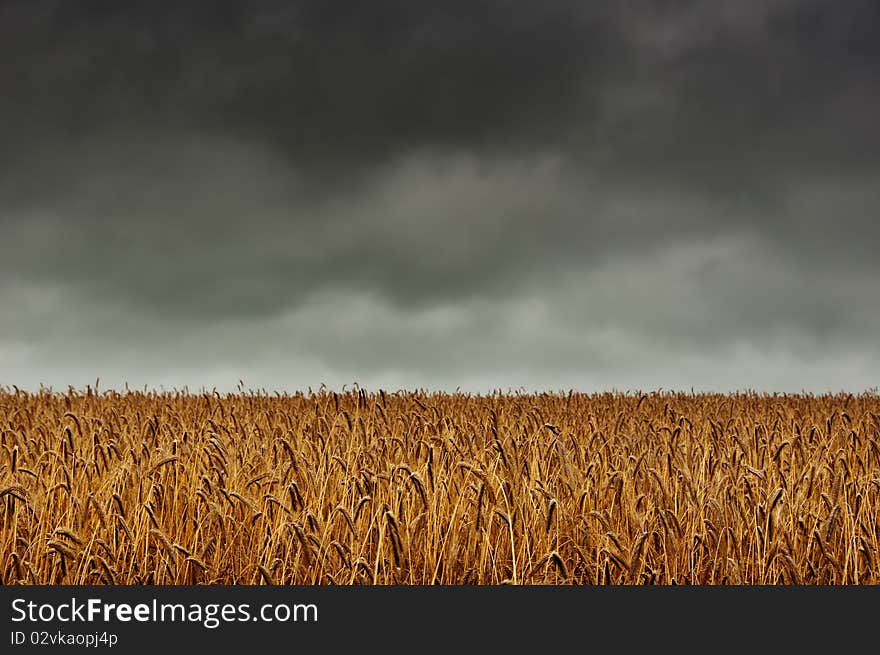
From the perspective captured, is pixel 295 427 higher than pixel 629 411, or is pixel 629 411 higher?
pixel 629 411

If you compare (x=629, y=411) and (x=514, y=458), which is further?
(x=629, y=411)

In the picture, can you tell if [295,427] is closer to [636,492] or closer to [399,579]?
[636,492]

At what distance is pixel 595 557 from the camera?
411 centimetres

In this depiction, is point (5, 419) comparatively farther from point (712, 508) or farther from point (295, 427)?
point (712, 508)

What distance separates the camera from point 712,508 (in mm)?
4258

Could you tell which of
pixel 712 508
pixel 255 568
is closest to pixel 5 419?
pixel 255 568

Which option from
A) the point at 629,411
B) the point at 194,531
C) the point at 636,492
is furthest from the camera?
the point at 629,411

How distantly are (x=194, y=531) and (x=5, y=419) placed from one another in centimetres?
624

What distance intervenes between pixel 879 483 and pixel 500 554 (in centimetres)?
243

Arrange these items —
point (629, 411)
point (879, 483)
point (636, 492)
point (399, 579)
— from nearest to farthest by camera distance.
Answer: point (399, 579), point (879, 483), point (636, 492), point (629, 411)

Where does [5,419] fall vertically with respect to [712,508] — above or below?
above

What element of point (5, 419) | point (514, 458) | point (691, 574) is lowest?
point (691, 574)

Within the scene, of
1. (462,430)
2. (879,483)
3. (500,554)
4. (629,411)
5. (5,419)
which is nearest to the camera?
(500,554)

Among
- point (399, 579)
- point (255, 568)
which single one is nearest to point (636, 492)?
point (399, 579)
